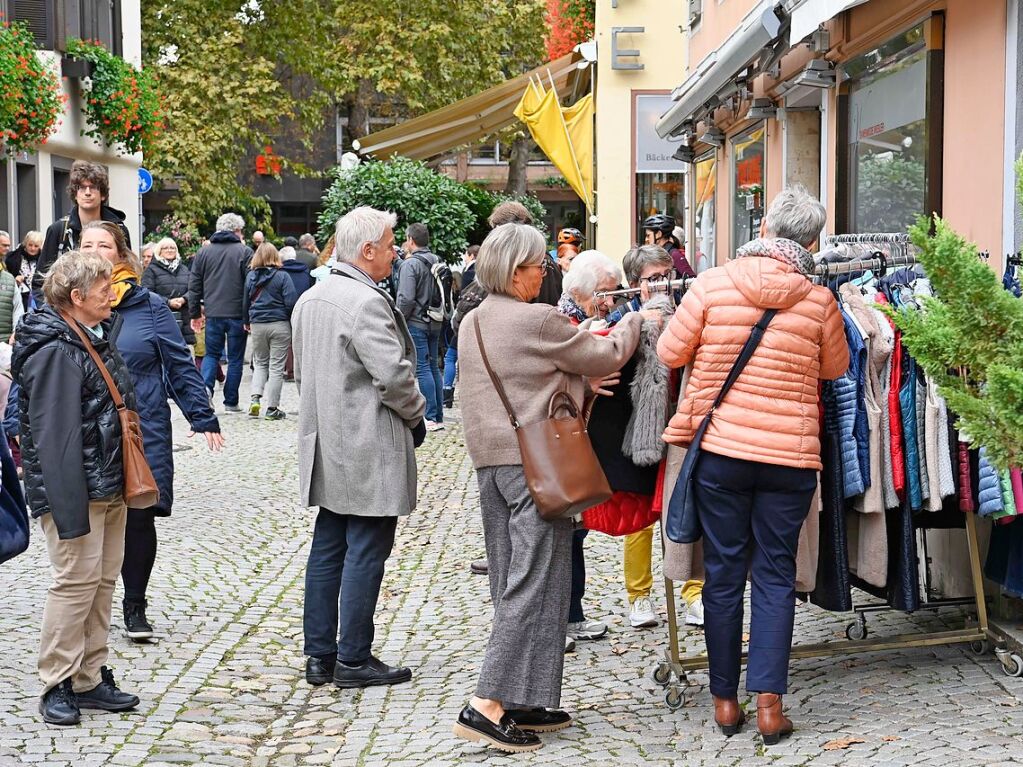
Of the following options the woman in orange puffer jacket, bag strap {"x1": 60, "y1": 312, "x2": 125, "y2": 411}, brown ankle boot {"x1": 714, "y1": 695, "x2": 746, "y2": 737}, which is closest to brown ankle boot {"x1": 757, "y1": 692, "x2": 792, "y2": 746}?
the woman in orange puffer jacket

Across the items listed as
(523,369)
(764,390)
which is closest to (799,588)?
(764,390)

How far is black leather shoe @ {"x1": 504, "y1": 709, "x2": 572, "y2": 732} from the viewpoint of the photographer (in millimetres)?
5316

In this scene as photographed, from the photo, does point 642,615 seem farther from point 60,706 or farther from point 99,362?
point 99,362

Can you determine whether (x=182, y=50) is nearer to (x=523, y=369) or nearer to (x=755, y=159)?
(x=755, y=159)

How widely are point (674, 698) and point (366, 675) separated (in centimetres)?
129

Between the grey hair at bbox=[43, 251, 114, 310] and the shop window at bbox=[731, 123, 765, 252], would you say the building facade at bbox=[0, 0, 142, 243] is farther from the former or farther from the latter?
the grey hair at bbox=[43, 251, 114, 310]

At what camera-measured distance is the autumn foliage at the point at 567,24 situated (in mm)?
33406

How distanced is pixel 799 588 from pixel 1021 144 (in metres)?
2.74

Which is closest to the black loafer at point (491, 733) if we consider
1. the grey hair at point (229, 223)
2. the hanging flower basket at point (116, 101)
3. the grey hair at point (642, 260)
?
the grey hair at point (642, 260)

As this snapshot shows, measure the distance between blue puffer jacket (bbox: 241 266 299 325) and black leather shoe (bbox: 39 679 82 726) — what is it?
10.4 meters

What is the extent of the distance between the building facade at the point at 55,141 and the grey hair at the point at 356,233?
1386 centimetres

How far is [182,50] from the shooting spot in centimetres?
3341

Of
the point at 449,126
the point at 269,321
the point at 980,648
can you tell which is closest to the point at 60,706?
the point at 980,648

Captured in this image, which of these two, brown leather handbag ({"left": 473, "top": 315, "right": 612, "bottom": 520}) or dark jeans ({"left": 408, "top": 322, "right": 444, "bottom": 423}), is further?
dark jeans ({"left": 408, "top": 322, "right": 444, "bottom": 423})
